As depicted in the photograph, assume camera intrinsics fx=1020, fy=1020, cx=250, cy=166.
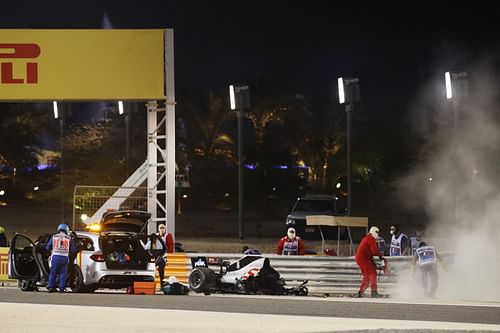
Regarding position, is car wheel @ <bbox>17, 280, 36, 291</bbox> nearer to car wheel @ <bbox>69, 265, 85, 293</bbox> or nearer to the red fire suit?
car wheel @ <bbox>69, 265, 85, 293</bbox>

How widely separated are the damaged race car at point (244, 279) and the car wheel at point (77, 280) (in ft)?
6.98

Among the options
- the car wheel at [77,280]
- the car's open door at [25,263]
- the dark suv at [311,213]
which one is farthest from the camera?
the dark suv at [311,213]

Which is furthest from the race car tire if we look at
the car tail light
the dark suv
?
the dark suv

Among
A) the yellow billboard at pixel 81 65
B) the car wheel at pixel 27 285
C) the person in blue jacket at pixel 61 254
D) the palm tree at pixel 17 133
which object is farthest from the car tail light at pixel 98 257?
the palm tree at pixel 17 133

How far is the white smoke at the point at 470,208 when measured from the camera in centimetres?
2194

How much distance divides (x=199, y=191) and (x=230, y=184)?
5.78ft

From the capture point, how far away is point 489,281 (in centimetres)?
2195

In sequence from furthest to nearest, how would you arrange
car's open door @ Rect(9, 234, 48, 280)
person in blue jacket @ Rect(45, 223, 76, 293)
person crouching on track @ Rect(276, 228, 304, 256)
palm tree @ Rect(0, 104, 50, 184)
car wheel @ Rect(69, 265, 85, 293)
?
palm tree @ Rect(0, 104, 50, 184) → person crouching on track @ Rect(276, 228, 304, 256) → car's open door @ Rect(9, 234, 48, 280) → car wheel @ Rect(69, 265, 85, 293) → person in blue jacket @ Rect(45, 223, 76, 293)

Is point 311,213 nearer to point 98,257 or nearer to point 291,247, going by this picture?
point 291,247

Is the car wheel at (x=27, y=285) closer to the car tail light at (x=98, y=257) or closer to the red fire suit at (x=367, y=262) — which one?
the car tail light at (x=98, y=257)

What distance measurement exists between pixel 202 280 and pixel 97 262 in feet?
6.80

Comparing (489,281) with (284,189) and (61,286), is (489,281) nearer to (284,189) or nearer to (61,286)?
(61,286)

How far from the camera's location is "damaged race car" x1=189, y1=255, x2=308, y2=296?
19.9 m

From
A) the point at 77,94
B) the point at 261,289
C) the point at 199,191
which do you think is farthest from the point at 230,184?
the point at 261,289
